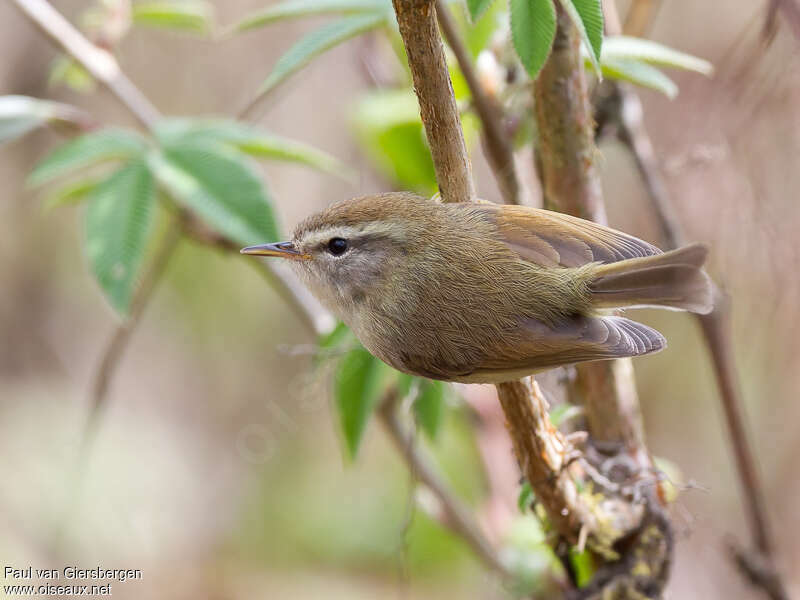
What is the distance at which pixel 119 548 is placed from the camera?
152 inches

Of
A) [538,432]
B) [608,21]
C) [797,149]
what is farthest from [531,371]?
[797,149]

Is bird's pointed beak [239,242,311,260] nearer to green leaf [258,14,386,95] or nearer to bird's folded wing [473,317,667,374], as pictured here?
green leaf [258,14,386,95]

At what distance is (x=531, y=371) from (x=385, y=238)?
439 mm

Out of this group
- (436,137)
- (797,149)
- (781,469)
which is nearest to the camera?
(436,137)

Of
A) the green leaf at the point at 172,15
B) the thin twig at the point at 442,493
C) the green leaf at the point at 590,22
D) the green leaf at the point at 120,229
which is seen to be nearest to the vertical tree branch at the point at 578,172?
the green leaf at the point at 590,22

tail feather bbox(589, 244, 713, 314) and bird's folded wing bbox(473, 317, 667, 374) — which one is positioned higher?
tail feather bbox(589, 244, 713, 314)

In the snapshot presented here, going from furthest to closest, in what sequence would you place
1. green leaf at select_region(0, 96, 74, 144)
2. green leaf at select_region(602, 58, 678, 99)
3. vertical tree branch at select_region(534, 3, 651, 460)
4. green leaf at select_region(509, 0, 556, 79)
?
1. green leaf at select_region(0, 96, 74, 144)
2. green leaf at select_region(602, 58, 678, 99)
3. vertical tree branch at select_region(534, 3, 651, 460)
4. green leaf at select_region(509, 0, 556, 79)

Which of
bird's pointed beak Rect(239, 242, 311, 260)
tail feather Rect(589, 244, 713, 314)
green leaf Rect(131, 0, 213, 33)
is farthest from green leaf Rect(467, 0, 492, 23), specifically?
green leaf Rect(131, 0, 213, 33)

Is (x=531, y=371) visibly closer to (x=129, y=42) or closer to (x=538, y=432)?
(x=538, y=432)

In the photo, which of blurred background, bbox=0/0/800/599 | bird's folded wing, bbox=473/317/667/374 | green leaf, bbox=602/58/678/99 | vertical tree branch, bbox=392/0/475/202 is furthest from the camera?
blurred background, bbox=0/0/800/599

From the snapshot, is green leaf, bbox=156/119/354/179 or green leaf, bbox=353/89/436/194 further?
green leaf, bbox=353/89/436/194

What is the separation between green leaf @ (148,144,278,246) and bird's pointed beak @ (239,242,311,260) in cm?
16

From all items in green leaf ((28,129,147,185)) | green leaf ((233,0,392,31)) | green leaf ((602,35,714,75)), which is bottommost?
green leaf ((602,35,714,75))

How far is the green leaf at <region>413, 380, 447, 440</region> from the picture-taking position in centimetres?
187
